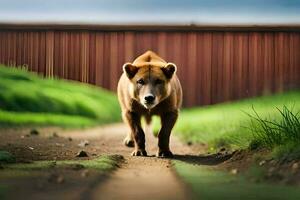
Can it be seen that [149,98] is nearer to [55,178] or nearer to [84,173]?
[84,173]

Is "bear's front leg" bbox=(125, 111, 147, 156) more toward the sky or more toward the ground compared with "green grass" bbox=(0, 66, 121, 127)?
more toward the sky

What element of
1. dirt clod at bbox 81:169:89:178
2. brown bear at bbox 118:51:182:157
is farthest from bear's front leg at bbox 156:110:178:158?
dirt clod at bbox 81:169:89:178

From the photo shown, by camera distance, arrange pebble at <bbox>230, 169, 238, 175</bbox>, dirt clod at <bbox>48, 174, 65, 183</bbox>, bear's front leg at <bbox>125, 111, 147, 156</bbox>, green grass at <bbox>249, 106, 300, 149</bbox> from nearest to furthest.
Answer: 1. dirt clod at <bbox>48, 174, 65, 183</bbox>
2. pebble at <bbox>230, 169, 238, 175</bbox>
3. green grass at <bbox>249, 106, 300, 149</bbox>
4. bear's front leg at <bbox>125, 111, 147, 156</bbox>

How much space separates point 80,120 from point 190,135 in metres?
4.90

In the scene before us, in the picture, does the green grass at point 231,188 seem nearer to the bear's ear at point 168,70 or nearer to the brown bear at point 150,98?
the brown bear at point 150,98

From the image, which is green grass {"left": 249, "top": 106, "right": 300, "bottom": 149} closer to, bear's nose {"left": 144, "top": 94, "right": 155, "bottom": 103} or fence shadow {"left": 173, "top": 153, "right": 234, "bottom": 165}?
fence shadow {"left": 173, "top": 153, "right": 234, "bottom": 165}

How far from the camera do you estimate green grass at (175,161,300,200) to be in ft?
15.7

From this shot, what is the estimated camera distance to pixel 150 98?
25.9 feet

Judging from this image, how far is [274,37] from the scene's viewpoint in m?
16.2

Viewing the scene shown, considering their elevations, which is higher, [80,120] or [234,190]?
[234,190]

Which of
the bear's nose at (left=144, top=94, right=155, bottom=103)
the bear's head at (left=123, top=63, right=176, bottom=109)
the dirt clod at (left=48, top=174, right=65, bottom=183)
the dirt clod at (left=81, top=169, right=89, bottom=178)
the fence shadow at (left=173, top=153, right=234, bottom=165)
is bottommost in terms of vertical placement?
the fence shadow at (left=173, top=153, right=234, bottom=165)

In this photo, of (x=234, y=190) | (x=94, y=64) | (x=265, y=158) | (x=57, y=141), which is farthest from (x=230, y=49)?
(x=234, y=190)

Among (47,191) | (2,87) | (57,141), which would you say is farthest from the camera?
(2,87)

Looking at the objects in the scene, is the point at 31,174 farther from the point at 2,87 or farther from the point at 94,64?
the point at 94,64
